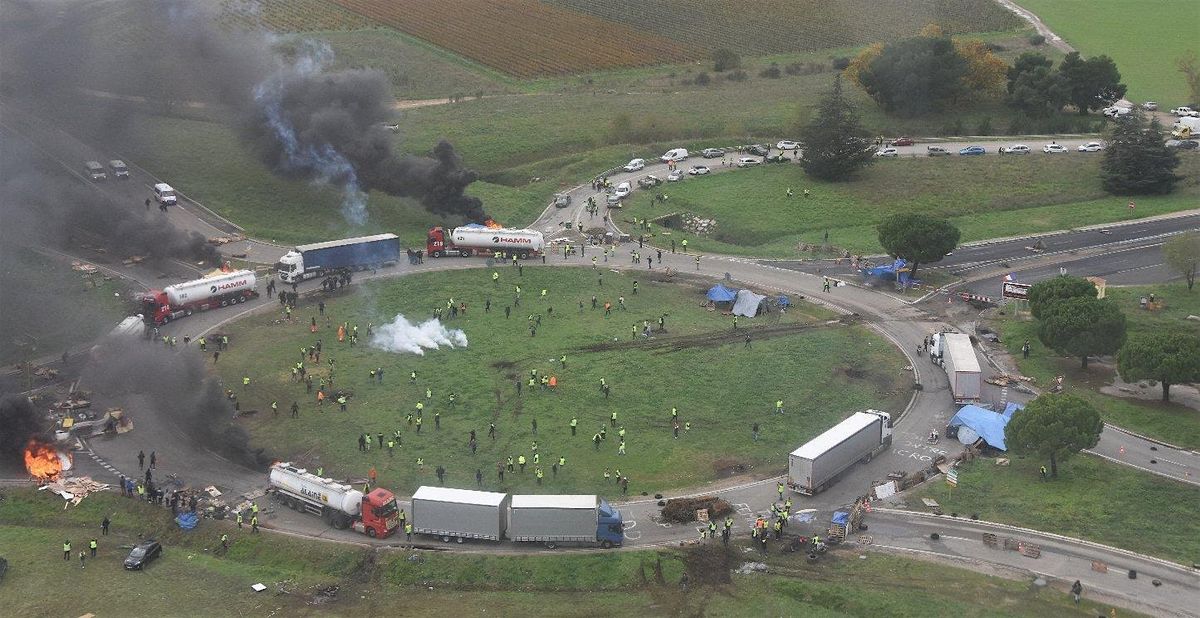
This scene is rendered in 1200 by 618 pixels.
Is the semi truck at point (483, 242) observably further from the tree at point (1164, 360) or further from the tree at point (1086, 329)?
the tree at point (1164, 360)

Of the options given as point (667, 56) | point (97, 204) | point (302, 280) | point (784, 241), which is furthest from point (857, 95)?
point (97, 204)

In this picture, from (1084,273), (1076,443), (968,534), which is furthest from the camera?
(1084,273)

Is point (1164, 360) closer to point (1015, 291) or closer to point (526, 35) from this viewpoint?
point (1015, 291)

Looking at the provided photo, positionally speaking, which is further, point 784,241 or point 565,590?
point 784,241

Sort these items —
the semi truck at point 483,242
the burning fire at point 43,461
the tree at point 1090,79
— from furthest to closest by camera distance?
the tree at point 1090,79 < the semi truck at point 483,242 < the burning fire at point 43,461

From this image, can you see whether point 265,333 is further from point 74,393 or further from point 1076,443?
point 1076,443

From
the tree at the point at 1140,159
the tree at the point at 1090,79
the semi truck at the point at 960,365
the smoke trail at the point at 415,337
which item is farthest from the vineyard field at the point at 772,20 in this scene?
the semi truck at the point at 960,365

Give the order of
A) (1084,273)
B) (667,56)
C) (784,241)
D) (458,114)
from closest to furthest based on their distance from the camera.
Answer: (1084,273) → (784,241) → (458,114) → (667,56)

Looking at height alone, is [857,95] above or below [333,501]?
above
